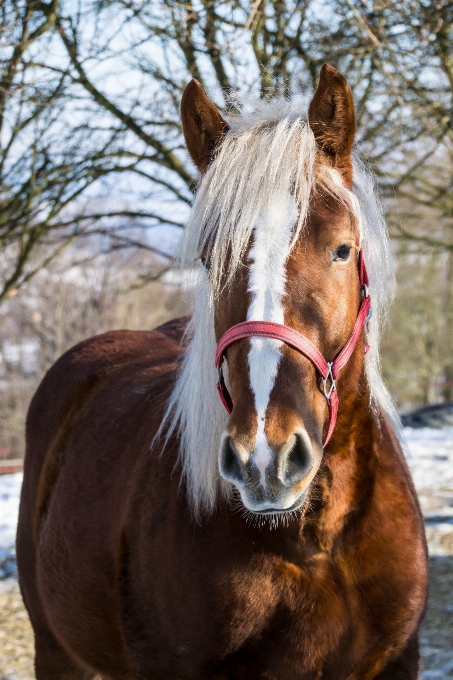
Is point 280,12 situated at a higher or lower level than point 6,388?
higher

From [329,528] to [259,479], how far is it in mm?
593

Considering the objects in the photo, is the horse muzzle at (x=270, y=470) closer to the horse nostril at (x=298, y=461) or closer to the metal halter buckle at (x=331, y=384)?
the horse nostril at (x=298, y=461)

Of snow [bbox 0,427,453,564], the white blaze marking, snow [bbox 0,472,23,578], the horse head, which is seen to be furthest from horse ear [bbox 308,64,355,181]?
snow [bbox 0,472,23,578]

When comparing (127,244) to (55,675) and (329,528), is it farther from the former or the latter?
(329,528)

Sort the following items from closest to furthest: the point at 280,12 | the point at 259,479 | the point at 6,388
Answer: the point at 259,479
the point at 280,12
the point at 6,388

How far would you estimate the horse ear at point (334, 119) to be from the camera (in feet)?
6.31

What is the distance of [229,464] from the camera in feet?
5.11

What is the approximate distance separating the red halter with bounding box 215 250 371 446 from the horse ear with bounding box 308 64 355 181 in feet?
0.99

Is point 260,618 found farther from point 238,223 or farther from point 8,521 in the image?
point 8,521

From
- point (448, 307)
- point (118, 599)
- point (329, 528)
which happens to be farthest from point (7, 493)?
point (448, 307)

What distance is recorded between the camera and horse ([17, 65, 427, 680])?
5.61 feet

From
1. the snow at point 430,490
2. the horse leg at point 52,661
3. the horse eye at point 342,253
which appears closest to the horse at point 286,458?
the horse eye at point 342,253

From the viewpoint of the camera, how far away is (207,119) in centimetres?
208

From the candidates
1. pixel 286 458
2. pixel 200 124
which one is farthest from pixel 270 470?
pixel 200 124
